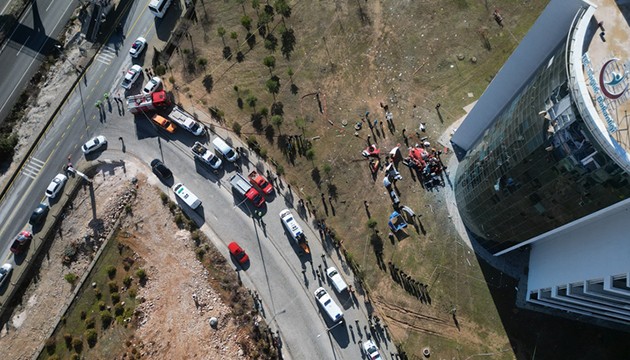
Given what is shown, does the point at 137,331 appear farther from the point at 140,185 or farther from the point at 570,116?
the point at 570,116

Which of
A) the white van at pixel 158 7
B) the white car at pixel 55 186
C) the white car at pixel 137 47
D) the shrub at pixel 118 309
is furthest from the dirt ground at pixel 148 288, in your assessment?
the white van at pixel 158 7

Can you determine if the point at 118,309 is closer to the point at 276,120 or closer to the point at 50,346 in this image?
the point at 50,346

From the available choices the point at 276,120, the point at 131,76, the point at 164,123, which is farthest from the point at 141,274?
the point at 131,76

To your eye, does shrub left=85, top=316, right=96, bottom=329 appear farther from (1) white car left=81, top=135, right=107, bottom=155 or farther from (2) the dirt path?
(1) white car left=81, top=135, right=107, bottom=155

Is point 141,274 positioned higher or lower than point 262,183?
lower

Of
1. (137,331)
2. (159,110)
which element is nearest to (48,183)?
(159,110)

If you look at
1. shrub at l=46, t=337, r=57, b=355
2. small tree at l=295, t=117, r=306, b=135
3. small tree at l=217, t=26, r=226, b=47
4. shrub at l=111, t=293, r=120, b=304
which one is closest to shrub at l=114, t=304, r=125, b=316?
shrub at l=111, t=293, r=120, b=304
